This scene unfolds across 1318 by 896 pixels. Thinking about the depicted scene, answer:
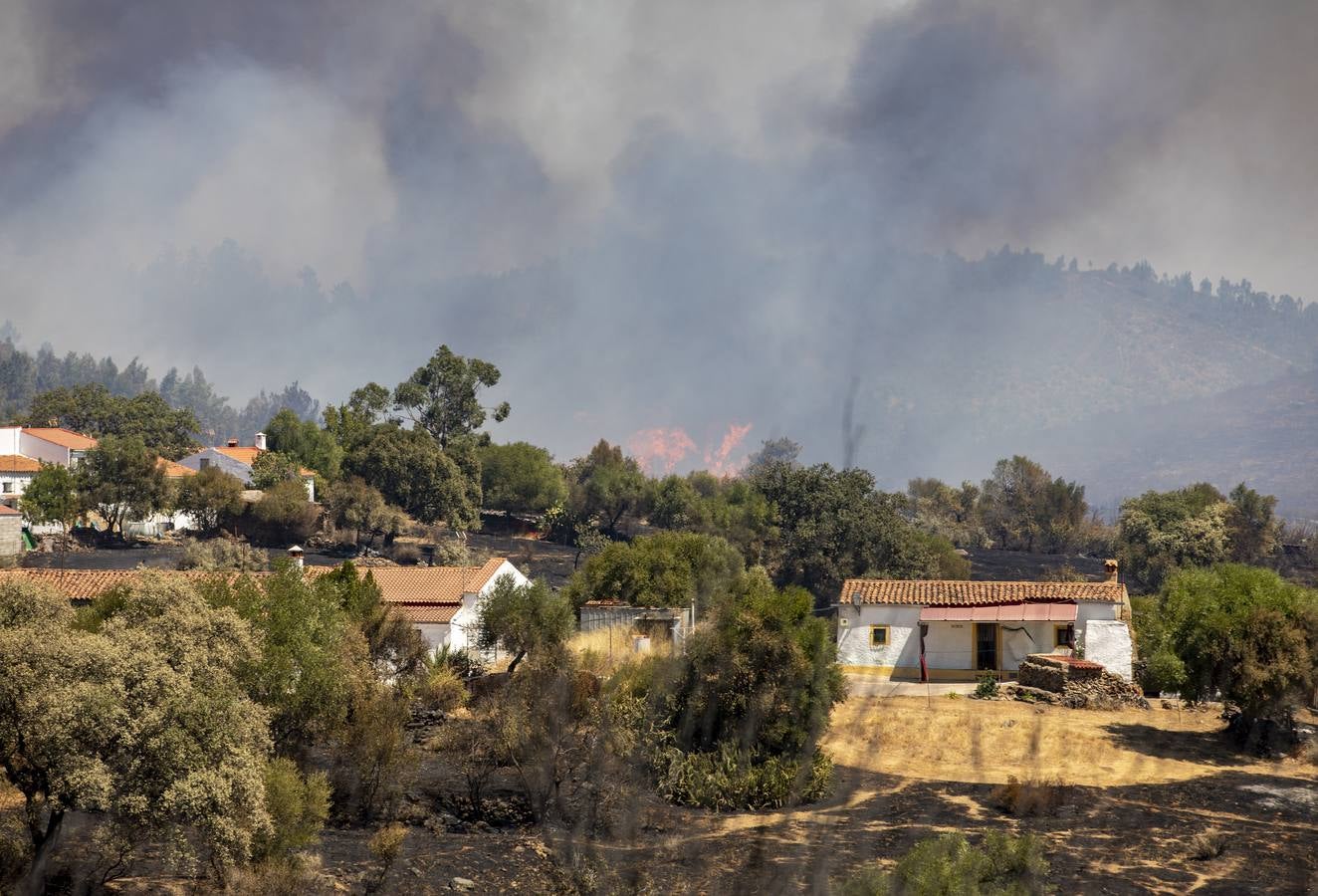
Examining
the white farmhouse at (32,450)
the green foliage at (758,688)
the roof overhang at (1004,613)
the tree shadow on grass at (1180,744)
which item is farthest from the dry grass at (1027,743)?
the white farmhouse at (32,450)

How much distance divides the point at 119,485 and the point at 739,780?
209 feet

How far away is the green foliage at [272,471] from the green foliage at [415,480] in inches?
284

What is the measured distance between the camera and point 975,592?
43750 mm

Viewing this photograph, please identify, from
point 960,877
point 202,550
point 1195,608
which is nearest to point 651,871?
point 960,877

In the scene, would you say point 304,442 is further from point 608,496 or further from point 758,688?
point 758,688

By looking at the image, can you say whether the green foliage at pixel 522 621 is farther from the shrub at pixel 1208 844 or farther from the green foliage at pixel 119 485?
the green foliage at pixel 119 485

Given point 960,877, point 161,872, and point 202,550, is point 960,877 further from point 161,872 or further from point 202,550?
point 202,550

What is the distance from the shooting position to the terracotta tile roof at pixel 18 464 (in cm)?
9575

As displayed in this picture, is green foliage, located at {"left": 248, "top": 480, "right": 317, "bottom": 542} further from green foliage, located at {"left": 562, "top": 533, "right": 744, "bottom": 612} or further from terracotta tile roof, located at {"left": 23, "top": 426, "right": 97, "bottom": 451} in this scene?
green foliage, located at {"left": 562, "top": 533, "right": 744, "bottom": 612}

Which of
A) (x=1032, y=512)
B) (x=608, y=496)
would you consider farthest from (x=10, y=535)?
(x=1032, y=512)

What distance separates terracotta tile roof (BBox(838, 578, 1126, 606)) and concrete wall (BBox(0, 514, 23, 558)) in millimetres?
47965

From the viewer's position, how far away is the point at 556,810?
2756cm

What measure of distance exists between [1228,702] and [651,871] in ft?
58.5

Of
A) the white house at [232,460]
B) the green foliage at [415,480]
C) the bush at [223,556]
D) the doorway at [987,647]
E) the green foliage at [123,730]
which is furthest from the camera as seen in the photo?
the white house at [232,460]
